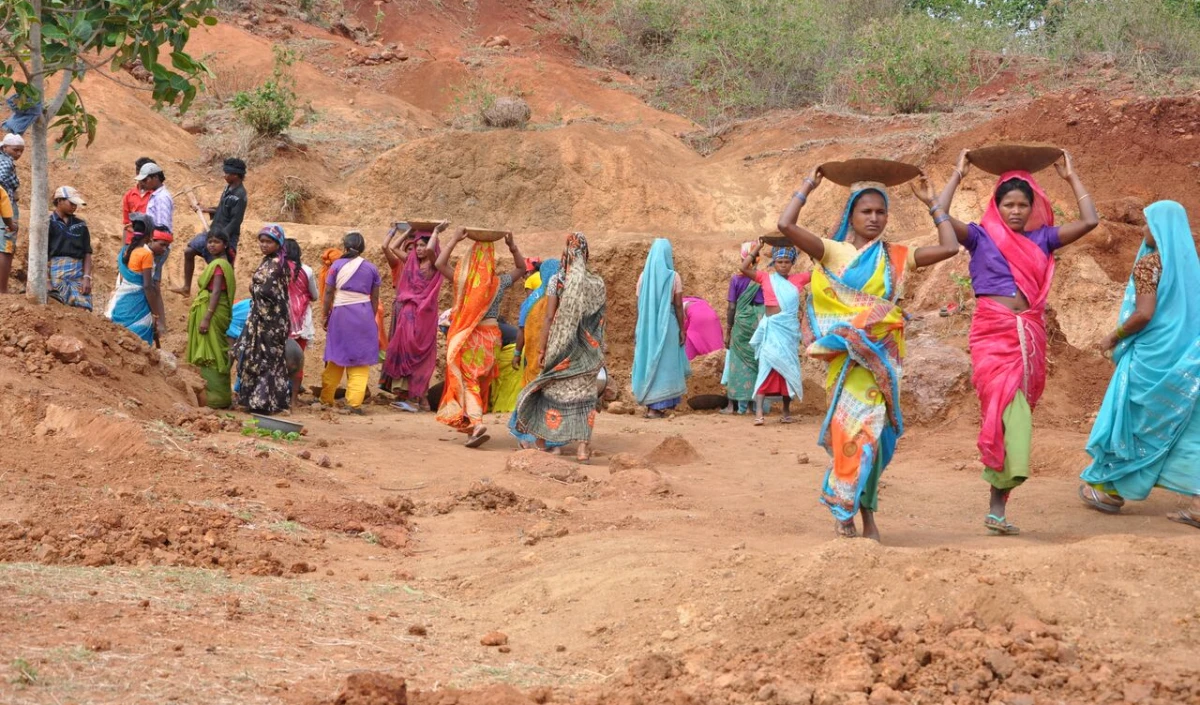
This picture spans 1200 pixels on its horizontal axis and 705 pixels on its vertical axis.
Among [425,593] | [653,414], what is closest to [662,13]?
[653,414]

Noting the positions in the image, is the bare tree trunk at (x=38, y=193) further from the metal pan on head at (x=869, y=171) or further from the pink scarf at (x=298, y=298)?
the metal pan on head at (x=869, y=171)

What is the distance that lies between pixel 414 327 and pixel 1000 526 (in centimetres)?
735

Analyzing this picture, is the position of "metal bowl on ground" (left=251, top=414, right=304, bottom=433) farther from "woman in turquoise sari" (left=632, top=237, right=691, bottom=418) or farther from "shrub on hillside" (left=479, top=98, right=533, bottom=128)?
"shrub on hillside" (left=479, top=98, right=533, bottom=128)

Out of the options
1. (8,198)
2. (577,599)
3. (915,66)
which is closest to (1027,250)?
(577,599)

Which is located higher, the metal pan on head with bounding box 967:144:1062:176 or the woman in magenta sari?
the metal pan on head with bounding box 967:144:1062:176

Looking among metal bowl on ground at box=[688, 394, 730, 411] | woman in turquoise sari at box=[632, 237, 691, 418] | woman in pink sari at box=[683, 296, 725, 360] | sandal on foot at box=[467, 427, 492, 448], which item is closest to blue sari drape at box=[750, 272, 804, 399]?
woman in turquoise sari at box=[632, 237, 691, 418]

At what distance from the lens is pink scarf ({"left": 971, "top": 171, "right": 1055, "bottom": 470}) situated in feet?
21.3

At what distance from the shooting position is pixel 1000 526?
6652mm

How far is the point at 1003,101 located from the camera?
21.1 m

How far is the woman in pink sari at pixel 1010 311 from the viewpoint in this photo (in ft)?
21.2

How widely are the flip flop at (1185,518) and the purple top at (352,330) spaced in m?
7.56

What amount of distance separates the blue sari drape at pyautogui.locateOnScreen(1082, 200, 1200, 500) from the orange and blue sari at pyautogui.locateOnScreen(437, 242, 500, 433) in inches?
201

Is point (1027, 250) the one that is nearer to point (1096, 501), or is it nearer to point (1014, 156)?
point (1014, 156)

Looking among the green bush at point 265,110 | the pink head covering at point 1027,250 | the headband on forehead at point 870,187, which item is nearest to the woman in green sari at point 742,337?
the pink head covering at point 1027,250
